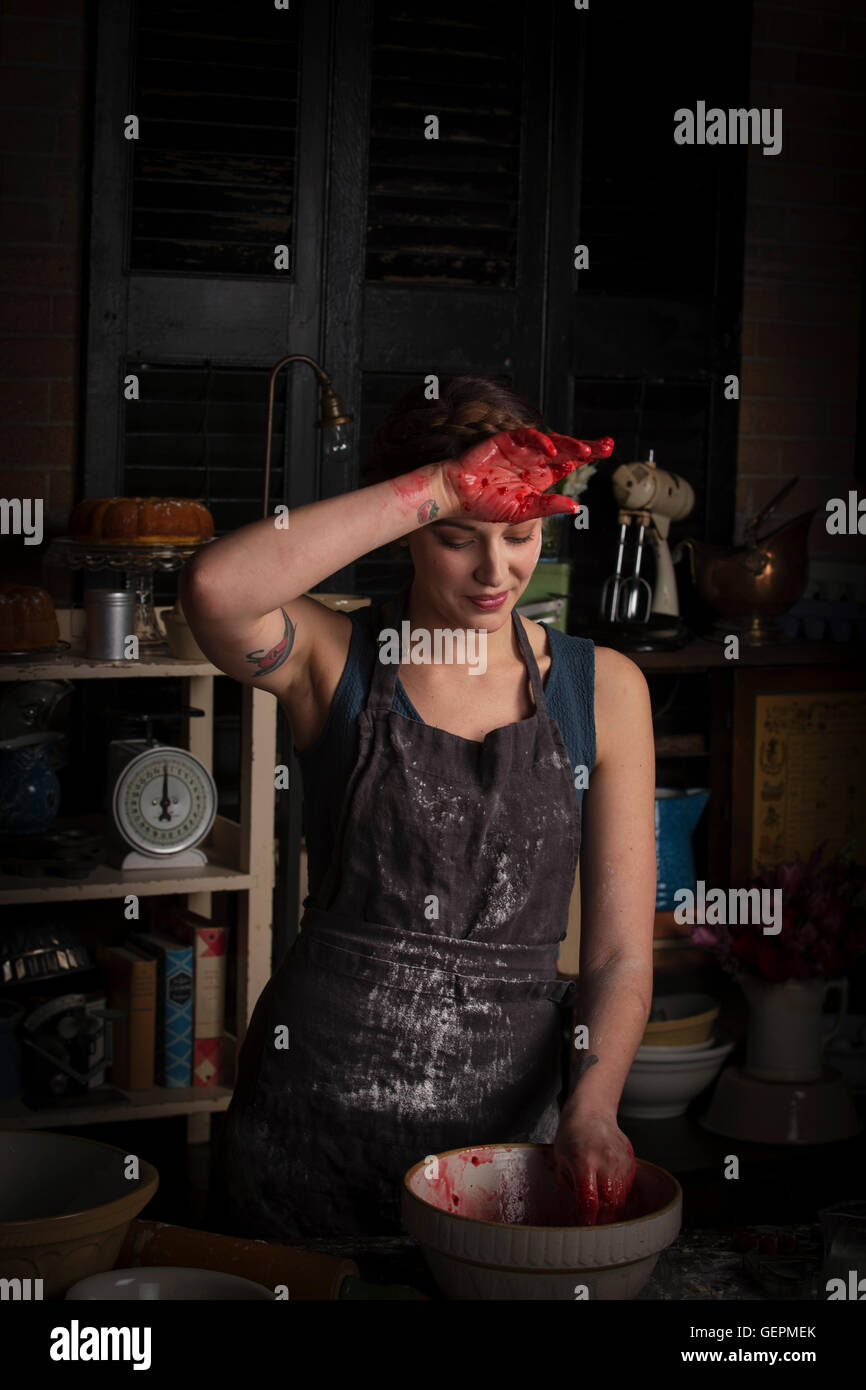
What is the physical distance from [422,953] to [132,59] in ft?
8.31

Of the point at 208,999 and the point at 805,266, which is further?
the point at 805,266

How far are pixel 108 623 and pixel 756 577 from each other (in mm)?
1710

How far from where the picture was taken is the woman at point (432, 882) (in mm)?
1858

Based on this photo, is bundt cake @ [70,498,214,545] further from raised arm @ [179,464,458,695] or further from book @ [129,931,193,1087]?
raised arm @ [179,464,458,695]

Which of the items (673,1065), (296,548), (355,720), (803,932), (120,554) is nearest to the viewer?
(296,548)

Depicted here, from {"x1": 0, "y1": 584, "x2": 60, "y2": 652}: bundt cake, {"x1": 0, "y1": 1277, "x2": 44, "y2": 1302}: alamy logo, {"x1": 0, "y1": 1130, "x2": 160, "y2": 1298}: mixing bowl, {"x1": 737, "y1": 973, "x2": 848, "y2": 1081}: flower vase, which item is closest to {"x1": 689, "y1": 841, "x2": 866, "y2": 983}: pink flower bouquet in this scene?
{"x1": 737, "y1": 973, "x2": 848, "y2": 1081}: flower vase

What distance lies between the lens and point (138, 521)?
3221 millimetres

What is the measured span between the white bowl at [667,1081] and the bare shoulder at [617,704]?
6.66ft

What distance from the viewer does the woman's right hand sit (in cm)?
167

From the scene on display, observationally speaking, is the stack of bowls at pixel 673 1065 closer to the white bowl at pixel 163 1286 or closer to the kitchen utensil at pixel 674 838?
the kitchen utensil at pixel 674 838

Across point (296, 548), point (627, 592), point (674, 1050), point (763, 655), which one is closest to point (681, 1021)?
point (674, 1050)
